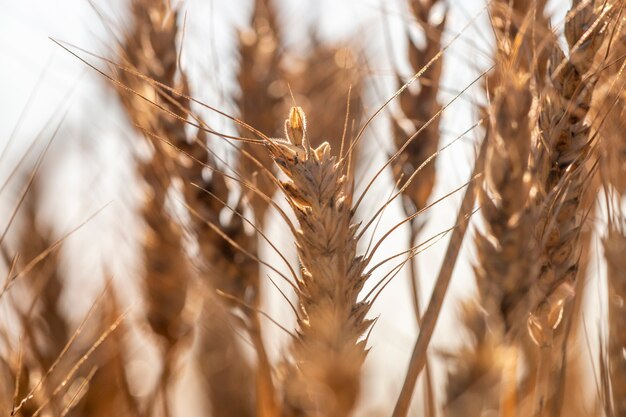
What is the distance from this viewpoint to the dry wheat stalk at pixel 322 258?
0.68 meters

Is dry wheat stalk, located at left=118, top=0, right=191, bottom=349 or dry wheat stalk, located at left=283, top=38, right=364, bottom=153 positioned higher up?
dry wheat stalk, located at left=283, top=38, right=364, bottom=153

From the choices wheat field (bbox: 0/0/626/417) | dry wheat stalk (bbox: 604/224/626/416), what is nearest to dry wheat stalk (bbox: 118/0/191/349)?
wheat field (bbox: 0/0/626/417)

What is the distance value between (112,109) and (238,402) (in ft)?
2.49

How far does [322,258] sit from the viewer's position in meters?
0.69

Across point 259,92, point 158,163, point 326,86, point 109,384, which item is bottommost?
point 109,384

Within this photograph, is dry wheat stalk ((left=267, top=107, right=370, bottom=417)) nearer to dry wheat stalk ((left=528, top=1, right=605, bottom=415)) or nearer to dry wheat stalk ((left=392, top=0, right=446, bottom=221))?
dry wheat stalk ((left=528, top=1, right=605, bottom=415))

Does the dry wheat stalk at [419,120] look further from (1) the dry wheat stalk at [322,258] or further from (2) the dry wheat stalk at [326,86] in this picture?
(1) the dry wheat stalk at [322,258]

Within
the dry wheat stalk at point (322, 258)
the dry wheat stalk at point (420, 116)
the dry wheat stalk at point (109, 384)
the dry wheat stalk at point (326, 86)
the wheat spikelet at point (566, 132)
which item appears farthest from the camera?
the dry wheat stalk at point (326, 86)

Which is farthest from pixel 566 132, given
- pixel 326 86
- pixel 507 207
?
Answer: pixel 326 86

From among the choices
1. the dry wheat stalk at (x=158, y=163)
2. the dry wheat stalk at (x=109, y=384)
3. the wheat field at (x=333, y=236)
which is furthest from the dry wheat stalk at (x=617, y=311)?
the dry wheat stalk at (x=109, y=384)

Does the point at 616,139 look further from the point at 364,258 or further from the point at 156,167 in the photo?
the point at 156,167

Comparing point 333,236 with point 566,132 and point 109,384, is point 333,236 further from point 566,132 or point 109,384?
point 109,384

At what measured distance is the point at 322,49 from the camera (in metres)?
2.07

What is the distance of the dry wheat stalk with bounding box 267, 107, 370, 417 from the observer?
0.68 m
